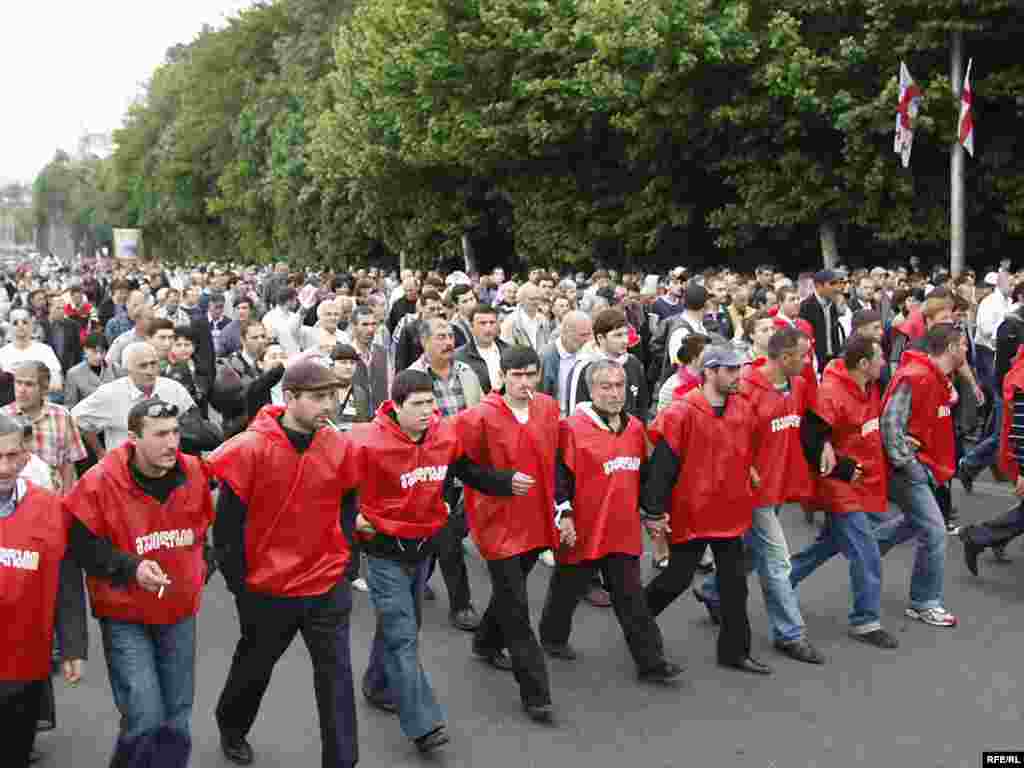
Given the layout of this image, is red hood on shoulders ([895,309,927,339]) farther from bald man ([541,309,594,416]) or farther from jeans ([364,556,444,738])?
jeans ([364,556,444,738])

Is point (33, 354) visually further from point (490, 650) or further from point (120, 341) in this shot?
point (490, 650)

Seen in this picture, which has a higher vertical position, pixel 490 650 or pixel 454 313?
pixel 454 313

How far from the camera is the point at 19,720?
15.2 feet

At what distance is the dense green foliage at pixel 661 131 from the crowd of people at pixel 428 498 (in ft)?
43.6

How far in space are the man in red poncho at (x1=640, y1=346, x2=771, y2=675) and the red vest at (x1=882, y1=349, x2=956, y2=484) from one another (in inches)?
56.0

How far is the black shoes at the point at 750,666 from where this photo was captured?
264 inches

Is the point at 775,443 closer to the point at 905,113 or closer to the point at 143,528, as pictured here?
the point at 143,528

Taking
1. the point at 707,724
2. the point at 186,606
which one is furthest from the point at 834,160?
the point at 186,606

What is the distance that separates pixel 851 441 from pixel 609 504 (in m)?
1.76

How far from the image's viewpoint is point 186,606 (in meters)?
4.90

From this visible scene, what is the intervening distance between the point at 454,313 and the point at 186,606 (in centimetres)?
695

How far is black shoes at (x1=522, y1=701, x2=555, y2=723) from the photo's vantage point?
6020mm

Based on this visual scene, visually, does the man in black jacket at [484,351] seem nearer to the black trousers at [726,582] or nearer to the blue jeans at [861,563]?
the black trousers at [726,582]

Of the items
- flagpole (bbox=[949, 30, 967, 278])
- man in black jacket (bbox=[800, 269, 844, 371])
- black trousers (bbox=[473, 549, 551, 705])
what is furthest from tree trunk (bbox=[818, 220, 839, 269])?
black trousers (bbox=[473, 549, 551, 705])
